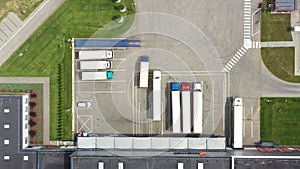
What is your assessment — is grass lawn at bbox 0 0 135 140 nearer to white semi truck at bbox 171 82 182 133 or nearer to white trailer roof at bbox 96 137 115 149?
white trailer roof at bbox 96 137 115 149

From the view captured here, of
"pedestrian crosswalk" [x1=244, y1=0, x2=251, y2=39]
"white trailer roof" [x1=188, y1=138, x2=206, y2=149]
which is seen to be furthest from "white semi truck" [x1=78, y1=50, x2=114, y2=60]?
"pedestrian crosswalk" [x1=244, y1=0, x2=251, y2=39]

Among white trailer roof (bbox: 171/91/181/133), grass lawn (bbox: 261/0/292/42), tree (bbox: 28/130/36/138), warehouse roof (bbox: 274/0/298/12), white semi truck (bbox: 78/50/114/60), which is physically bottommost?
tree (bbox: 28/130/36/138)

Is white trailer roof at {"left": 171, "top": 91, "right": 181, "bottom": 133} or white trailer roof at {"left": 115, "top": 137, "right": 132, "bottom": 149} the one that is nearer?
white trailer roof at {"left": 115, "top": 137, "right": 132, "bottom": 149}

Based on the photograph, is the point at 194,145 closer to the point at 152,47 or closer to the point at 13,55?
the point at 152,47

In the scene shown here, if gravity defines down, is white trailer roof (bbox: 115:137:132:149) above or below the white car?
below

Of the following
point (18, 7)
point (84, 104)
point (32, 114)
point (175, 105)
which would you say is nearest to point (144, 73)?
point (175, 105)

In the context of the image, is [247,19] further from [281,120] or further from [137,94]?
[137,94]

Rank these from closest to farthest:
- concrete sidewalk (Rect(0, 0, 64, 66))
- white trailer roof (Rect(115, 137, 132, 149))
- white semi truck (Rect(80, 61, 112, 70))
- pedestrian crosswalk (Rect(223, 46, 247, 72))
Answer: white trailer roof (Rect(115, 137, 132, 149)), white semi truck (Rect(80, 61, 112, 70)), pedestrian crosswalk (Rect(223, 46, 247, 72)), concrete sidewalk (Rect(0, 0, 64, 66))
